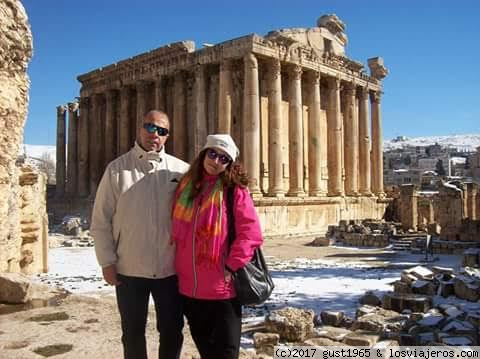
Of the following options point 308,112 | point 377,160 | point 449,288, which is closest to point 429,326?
point 449,288

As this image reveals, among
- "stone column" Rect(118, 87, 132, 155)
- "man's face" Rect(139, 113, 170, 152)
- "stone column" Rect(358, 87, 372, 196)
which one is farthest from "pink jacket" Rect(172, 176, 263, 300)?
"stone column" Rect(358, 87, 372, 196)

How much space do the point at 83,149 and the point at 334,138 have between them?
60.6 feet

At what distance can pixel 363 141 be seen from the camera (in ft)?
106

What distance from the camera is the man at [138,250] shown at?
3348mm

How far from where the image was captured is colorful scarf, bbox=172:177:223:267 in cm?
321

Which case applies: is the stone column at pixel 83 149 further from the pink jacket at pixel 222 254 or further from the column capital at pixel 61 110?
the pink jacket at pixel 222 254

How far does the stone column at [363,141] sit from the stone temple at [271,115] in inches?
2.7

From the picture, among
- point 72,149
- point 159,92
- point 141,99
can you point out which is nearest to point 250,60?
point 159,92

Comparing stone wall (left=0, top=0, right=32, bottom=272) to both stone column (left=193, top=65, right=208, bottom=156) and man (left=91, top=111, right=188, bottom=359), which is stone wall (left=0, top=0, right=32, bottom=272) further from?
stone column (left=193, top=65, right=208, bottom=156)

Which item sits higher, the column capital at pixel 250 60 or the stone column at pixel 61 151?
the column capital at pixel 250 60

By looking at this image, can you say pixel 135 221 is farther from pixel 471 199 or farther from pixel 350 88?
pixel 350 88

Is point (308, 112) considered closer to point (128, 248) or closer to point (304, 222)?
point (304, 222)

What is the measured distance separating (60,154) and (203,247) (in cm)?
3765

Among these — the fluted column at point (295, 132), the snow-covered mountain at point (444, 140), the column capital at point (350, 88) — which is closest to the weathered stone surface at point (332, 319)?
the fluted column at point (295, 132)
